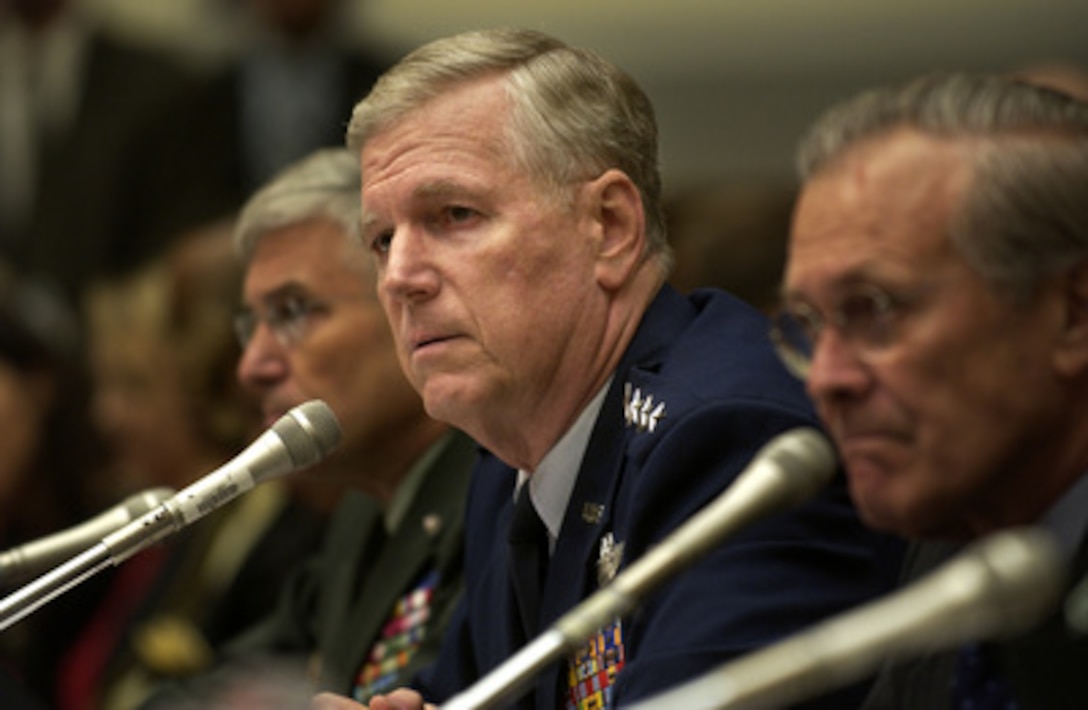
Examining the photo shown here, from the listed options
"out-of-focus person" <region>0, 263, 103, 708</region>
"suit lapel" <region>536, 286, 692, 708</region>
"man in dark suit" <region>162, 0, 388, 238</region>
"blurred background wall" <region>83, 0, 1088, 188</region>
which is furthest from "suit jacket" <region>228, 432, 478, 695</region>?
"blurred background wall" <region>83, 0, 1088, 188</region>

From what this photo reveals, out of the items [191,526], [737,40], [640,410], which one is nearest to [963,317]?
[640,410]

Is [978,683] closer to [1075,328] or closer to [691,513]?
[1075,328]

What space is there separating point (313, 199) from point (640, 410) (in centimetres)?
119

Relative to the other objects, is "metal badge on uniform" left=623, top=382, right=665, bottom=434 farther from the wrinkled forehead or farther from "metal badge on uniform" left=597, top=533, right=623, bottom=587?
the wrinkled forehead

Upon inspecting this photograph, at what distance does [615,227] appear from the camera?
259 cm

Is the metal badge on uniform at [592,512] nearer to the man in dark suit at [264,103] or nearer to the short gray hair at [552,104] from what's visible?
the short gray hair at [552,104]

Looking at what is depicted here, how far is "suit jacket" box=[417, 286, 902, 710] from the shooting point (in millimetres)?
2178

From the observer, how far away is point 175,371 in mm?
4453

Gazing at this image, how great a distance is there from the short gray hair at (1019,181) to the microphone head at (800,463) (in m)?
0.22

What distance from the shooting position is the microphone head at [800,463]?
189 cm

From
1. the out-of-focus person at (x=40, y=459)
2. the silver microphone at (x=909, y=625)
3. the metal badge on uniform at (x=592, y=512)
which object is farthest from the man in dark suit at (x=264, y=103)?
the silver microphone at (x=909, y=625)

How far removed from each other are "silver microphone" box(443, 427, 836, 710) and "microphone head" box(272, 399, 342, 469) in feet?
2.36

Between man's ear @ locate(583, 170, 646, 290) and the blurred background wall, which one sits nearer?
man's ear @ locate(583, 170, 646, 290)

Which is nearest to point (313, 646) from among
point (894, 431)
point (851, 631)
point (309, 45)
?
point (894, 431)
